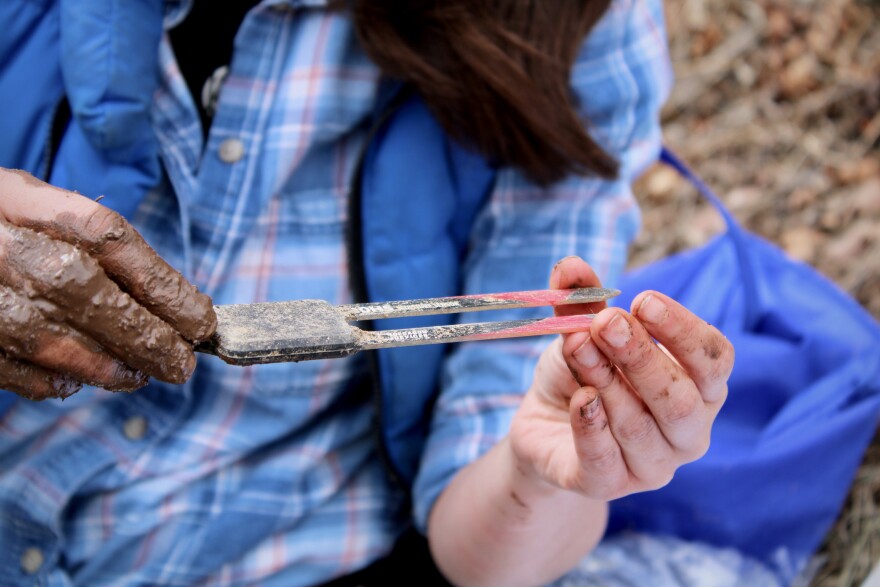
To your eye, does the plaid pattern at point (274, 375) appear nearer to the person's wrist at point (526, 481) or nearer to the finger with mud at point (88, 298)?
the person's wrist at point (526, 481)

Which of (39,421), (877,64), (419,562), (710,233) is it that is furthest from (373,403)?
(877,64)

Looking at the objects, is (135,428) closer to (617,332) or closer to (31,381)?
(31,381)

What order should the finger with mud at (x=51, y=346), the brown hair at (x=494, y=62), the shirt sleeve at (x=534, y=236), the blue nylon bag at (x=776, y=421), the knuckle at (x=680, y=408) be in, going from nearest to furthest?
the finger with mud at (x=51, y=346) → the knuckle at (x=680, y=408) → the brown hair at (x=494, y=62) → the shirt sleeve at (x=534, y=236) → the blue nylon bag at (x=776, y=421)

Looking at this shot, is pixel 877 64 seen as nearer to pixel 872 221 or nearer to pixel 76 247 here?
pixel 872 221

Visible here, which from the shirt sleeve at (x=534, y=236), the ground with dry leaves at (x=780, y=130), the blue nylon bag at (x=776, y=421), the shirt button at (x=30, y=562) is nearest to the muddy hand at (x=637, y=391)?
the shirt sleeve at (x=534, y=236)

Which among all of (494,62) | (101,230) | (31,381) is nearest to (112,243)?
(101,230)

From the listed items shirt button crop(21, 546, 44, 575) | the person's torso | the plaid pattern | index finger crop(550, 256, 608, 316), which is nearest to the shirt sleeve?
A: the plaid pattern
